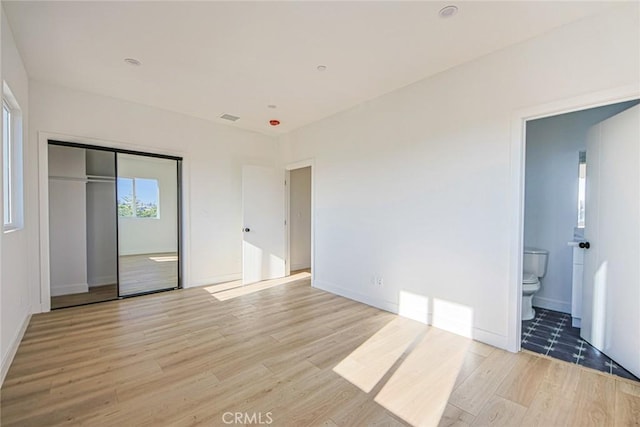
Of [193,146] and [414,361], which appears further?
[193,146]

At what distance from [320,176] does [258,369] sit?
2.92 meters

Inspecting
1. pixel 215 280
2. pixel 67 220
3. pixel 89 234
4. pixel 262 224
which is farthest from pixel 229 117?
pixel 89 234

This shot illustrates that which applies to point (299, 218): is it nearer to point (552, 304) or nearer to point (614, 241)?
point (552, 304)

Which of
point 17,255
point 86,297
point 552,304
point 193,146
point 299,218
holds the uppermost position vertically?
point 193,146

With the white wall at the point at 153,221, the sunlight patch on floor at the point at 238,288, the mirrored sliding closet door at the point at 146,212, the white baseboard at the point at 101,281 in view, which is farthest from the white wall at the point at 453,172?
the white wall at the point at 153,221

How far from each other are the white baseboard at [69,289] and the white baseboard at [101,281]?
0.78 feet

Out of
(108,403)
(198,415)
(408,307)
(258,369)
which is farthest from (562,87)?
(108,403)

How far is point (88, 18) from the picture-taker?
7.09ft

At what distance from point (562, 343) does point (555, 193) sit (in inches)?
72.5

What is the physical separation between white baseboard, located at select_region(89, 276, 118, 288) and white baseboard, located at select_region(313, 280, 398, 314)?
11.1ft

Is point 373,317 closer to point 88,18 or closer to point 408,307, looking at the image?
point 408,307

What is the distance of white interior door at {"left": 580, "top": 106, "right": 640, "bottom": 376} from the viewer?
6.77ft

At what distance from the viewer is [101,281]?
457cm

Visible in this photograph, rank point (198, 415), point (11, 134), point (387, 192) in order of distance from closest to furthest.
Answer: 1. point (198, 415)
2. point (11, 134)
3. point (387, 192)
